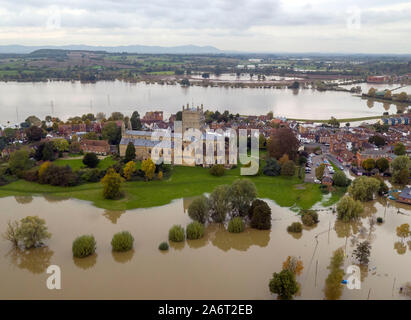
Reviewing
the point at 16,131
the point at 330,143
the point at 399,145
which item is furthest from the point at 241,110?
the point at 16,131

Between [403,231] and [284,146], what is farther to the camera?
[284,146]

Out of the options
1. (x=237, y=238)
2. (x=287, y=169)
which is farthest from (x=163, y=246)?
(x=287, y=169)

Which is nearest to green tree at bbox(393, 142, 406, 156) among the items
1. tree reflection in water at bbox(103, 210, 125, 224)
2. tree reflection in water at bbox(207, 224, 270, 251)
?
tree reflection in water at bbox(207, 224, 270, 251)

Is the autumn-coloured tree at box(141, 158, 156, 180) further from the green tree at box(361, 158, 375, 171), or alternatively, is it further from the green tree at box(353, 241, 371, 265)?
the green tree at box(361, 158, 375, 171)

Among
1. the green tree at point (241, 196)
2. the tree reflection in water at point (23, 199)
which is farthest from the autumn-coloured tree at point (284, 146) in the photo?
the tree reflection in water at point (23, 199)

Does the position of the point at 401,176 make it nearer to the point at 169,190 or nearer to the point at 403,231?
the point at 403,231

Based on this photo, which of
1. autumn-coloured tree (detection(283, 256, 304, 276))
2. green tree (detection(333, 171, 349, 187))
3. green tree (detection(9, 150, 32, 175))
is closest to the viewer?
autumn-coloured tree (detection(283, 256, 304, 276))
